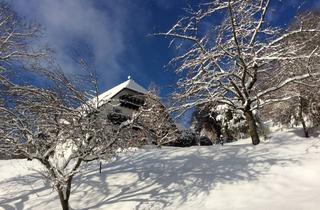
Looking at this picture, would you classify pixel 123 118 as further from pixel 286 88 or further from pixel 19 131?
pixel 286 88

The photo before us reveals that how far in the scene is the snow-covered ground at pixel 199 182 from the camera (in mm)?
8989

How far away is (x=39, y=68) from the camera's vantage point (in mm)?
10641

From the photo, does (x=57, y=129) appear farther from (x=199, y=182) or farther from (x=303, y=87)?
(x=303, y=87)

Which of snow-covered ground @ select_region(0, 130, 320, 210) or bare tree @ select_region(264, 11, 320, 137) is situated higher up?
bare tree @ select_region(264, 11, 320, 137)

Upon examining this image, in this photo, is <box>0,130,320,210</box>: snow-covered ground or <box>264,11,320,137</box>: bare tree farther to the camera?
<box>264,11,320,137</box>: bare tree

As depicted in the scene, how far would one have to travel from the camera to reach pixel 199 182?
1055 cm

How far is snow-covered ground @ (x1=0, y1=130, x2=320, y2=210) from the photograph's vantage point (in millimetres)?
8989

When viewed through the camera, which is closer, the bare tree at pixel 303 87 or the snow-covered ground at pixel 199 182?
the snow-covered ground at pixel 199 182

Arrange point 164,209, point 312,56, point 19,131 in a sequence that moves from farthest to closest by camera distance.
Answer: point 312,56
point 19,131
point 164,209

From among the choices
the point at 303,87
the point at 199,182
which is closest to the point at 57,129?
the point at 199,182

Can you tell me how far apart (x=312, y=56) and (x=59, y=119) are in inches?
321

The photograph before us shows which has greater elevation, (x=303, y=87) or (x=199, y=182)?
(x=303, y=87)

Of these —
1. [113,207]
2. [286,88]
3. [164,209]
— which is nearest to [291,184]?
[164,209]

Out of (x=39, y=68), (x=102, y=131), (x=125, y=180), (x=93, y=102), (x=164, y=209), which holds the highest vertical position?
(x=39, y=68)
